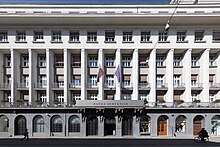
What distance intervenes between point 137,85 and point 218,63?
1260cm

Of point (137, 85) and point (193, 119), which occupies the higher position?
point (137, 85)

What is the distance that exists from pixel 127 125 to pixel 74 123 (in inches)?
284

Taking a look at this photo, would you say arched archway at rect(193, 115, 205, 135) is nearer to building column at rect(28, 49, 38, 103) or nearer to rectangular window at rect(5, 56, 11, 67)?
building column at rect(28, 49, 38, 103)

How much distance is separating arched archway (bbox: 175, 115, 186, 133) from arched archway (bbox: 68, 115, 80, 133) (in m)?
13.5

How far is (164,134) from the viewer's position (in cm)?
2695

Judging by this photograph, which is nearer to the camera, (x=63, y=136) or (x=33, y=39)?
(x=63, y=136)

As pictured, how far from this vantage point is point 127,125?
2688cm

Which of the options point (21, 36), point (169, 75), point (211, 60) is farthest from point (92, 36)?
point (211, 60)

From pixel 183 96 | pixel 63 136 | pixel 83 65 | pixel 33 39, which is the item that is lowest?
pixel 63 136

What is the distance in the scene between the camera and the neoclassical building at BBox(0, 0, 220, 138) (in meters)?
26.4

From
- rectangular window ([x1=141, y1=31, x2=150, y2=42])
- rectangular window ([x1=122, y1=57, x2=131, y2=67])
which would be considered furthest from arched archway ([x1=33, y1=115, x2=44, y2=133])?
rectangular window ([x1=141, y1=31, x2=150, y2=42])

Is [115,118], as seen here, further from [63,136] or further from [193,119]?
[193,119]

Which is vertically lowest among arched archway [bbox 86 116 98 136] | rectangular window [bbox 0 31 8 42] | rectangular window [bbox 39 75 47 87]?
arched archway [bbox 86 116 98 136]

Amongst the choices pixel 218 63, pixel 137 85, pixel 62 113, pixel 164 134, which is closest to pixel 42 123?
pixel 62 113
